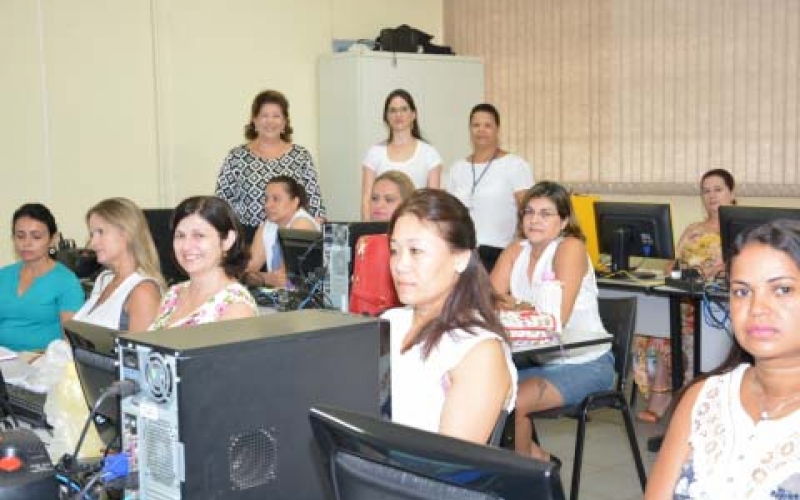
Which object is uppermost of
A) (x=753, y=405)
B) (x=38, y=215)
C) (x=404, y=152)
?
(x=404, y=152)

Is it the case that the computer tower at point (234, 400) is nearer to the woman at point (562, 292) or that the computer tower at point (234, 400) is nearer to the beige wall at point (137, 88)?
the woman at point (562, 292)

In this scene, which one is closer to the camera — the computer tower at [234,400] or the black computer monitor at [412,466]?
the black computer monitor at [412,466]

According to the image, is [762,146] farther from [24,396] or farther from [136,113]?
[24,396]

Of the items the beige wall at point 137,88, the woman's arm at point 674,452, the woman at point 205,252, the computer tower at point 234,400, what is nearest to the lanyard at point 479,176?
the beige wall at point 137,88

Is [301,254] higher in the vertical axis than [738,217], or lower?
lower

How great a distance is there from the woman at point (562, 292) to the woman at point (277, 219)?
1291 mm

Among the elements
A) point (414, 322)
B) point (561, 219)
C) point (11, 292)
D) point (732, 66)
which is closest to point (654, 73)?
point (732, 66)

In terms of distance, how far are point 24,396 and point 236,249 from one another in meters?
0.72

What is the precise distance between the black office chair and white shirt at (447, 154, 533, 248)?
A: 165 cm

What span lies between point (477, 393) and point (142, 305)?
163 cm

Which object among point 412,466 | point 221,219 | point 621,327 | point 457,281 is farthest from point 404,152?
point 412,466

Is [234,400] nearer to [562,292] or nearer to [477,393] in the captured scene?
[477,393]

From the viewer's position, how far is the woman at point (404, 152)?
5.32m

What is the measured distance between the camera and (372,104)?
22.4ft
